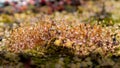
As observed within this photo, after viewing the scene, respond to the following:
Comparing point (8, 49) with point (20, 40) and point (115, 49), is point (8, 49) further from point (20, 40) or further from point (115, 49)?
point (115, 49)

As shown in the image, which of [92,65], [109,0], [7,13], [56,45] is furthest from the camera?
[109,0]

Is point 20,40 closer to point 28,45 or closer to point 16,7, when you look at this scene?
point 28,45

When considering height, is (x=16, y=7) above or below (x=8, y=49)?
above

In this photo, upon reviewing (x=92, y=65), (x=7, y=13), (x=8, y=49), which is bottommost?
(x=92, y=65)

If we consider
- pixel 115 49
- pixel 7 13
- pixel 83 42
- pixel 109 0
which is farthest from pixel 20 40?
pixel 109 0

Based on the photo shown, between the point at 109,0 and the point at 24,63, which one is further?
the point at 109,0

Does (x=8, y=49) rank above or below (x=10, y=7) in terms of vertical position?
below

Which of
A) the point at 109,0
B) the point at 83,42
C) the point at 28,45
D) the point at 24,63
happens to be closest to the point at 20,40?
the point at 28,45

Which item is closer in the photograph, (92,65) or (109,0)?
(92,65)

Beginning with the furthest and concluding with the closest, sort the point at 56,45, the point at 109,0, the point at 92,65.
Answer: the point at 109,0
the point at 56,45
the point at 92,65
